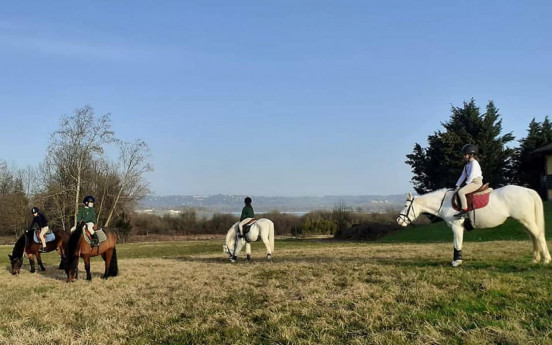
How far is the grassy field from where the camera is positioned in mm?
5148

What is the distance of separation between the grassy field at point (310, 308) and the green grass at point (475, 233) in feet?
49.8

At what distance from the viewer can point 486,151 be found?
38406mm

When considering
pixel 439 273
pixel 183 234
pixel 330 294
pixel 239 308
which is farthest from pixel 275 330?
pixel 183 234

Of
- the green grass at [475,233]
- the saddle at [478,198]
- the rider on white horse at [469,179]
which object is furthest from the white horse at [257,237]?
the green grass at [475,233]

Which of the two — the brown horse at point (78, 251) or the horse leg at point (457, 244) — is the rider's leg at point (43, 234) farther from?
the horse leg at point (457, 244)

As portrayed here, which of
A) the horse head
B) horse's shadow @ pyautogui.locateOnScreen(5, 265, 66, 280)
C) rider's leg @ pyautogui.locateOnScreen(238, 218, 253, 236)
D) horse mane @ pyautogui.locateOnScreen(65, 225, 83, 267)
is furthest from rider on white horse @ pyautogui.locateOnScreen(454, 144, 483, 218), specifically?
horse's shadow @ pyautogui.locateOnScreen(5, 265, 66, 280)

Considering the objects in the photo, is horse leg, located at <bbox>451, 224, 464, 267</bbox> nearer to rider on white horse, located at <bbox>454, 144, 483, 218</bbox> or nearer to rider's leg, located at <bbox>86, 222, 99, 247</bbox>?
rider on white horse, located at <bbox>454, 144, 483, 218</bbox>

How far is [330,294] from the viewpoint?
736cm

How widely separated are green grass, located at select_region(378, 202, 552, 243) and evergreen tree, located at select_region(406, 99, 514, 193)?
20.6 ft

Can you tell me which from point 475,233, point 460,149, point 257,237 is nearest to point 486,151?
point 460,149

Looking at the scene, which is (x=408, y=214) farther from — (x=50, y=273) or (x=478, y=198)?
(x=50, y=273)

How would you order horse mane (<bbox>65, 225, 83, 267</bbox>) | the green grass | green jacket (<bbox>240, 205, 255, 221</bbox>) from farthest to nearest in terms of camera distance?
the green grass, green jacket (<bbox>240, 205, 255, 221</bbox>), horse mane (<bbox>65, 225, 83, 267</bbox>)

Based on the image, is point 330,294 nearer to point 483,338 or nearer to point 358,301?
point 358,301

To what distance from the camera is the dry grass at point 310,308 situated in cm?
514
